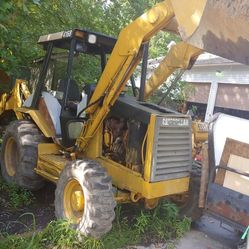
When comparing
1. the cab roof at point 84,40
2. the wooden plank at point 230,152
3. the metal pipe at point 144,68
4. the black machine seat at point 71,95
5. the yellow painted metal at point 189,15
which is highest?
the yellow painted metal at point 189,15

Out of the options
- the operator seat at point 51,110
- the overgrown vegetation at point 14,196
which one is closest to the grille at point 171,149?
the operator seat at point 51,110

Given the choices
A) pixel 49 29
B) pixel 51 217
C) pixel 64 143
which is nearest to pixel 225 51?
pixel 64 143

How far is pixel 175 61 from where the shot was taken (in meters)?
5.44

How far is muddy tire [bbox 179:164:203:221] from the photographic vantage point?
506 centimetres

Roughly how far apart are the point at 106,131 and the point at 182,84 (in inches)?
211

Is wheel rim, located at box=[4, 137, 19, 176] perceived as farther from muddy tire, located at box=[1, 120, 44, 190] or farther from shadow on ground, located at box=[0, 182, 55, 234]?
shadow on ground, located at box=[0, 182, 55, 234]

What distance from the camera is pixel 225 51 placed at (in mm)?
4121

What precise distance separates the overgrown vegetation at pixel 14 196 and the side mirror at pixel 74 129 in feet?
3.98

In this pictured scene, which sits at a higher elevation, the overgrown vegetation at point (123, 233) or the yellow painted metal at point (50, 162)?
the yellow painted metal at point (50, 162)

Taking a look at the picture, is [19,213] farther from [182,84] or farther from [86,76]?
[182,84]

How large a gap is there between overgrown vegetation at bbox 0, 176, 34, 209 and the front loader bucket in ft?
11.5

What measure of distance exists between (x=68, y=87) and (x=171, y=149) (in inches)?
68.4

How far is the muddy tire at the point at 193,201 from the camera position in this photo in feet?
16.6

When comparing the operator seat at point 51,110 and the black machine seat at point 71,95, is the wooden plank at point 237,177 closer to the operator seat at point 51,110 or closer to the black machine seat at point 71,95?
the black machine seat at point 71,95
